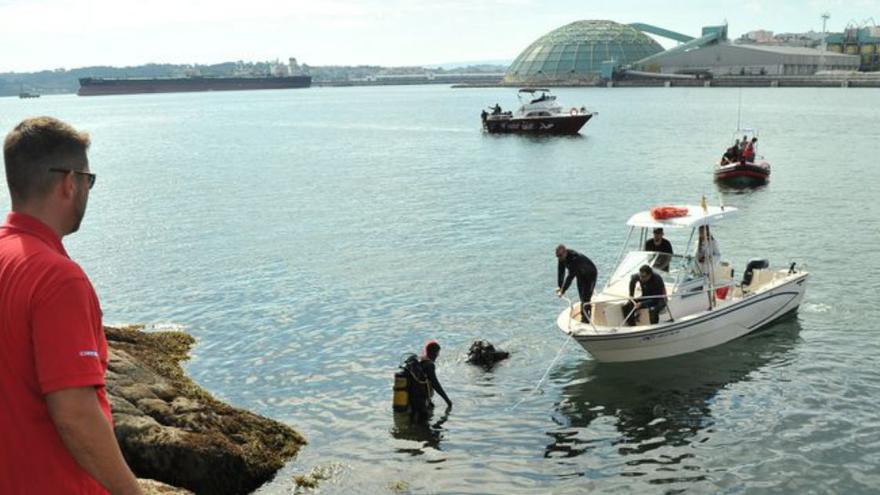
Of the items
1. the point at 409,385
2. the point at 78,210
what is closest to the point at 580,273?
the point at 409,385

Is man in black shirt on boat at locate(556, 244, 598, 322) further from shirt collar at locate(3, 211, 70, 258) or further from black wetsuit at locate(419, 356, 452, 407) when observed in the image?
shirt collar at locate(3, 211, 70, 258)

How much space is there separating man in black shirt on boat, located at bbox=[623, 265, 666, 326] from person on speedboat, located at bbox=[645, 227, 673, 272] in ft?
3.44

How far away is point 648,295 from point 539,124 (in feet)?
252

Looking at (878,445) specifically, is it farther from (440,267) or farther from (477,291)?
(440,267)

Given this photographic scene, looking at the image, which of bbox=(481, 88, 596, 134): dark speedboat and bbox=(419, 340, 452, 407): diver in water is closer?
bbox=(419, 340, 452, 407): diver in water

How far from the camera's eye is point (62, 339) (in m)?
3.41

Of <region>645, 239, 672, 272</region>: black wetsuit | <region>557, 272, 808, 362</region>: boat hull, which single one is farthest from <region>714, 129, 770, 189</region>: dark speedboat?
<region>645, 239, 672, 272</region>: black wetsuit

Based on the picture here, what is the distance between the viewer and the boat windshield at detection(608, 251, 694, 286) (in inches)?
755

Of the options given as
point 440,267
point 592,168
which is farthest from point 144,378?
point 592,168

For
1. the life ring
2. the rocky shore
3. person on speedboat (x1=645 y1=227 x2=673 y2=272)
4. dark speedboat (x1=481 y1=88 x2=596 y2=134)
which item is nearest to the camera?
the rocky shore

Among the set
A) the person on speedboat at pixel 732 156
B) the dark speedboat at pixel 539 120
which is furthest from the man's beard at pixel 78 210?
the dark speedboat at pixel 539 120

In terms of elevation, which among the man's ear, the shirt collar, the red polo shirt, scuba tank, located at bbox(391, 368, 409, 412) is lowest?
scuba tank, located at bbox(391, 368, 409, 412)

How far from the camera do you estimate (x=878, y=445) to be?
1467 centimetres

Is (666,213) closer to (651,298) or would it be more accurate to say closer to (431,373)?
(651,298)
